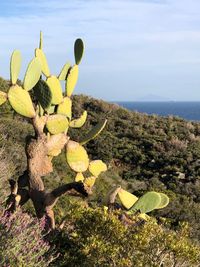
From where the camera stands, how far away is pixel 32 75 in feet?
20.5

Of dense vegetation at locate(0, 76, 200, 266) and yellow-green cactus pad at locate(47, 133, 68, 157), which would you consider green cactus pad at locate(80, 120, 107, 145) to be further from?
dense vegetation at locate(0, 76, 200, 266)

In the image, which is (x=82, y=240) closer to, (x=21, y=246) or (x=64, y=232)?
(x=64, y=232)

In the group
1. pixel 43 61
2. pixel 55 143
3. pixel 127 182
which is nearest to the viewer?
pixel 55 143

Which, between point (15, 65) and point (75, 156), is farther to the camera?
point (75, 156)

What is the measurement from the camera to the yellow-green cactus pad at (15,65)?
6250 mm

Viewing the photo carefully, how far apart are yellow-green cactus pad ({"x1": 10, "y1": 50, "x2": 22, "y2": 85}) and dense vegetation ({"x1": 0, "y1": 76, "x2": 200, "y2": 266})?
60.8 inches

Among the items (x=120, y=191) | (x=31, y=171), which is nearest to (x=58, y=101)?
(x=31, y=171)

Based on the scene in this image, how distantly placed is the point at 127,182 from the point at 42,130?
11.9 metres

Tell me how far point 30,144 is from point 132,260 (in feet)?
6.74

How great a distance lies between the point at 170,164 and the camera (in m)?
21.9

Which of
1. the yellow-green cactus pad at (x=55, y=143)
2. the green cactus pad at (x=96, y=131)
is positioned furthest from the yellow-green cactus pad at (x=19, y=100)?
the green cactus pad at (x=96, y=131)

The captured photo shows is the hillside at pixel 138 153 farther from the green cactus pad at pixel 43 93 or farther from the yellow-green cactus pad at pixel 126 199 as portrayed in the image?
the green cactus pad at pixel 43 93

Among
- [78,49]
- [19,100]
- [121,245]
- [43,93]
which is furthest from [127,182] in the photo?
[121,245]

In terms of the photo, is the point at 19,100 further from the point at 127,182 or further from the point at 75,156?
the point at 127,182
